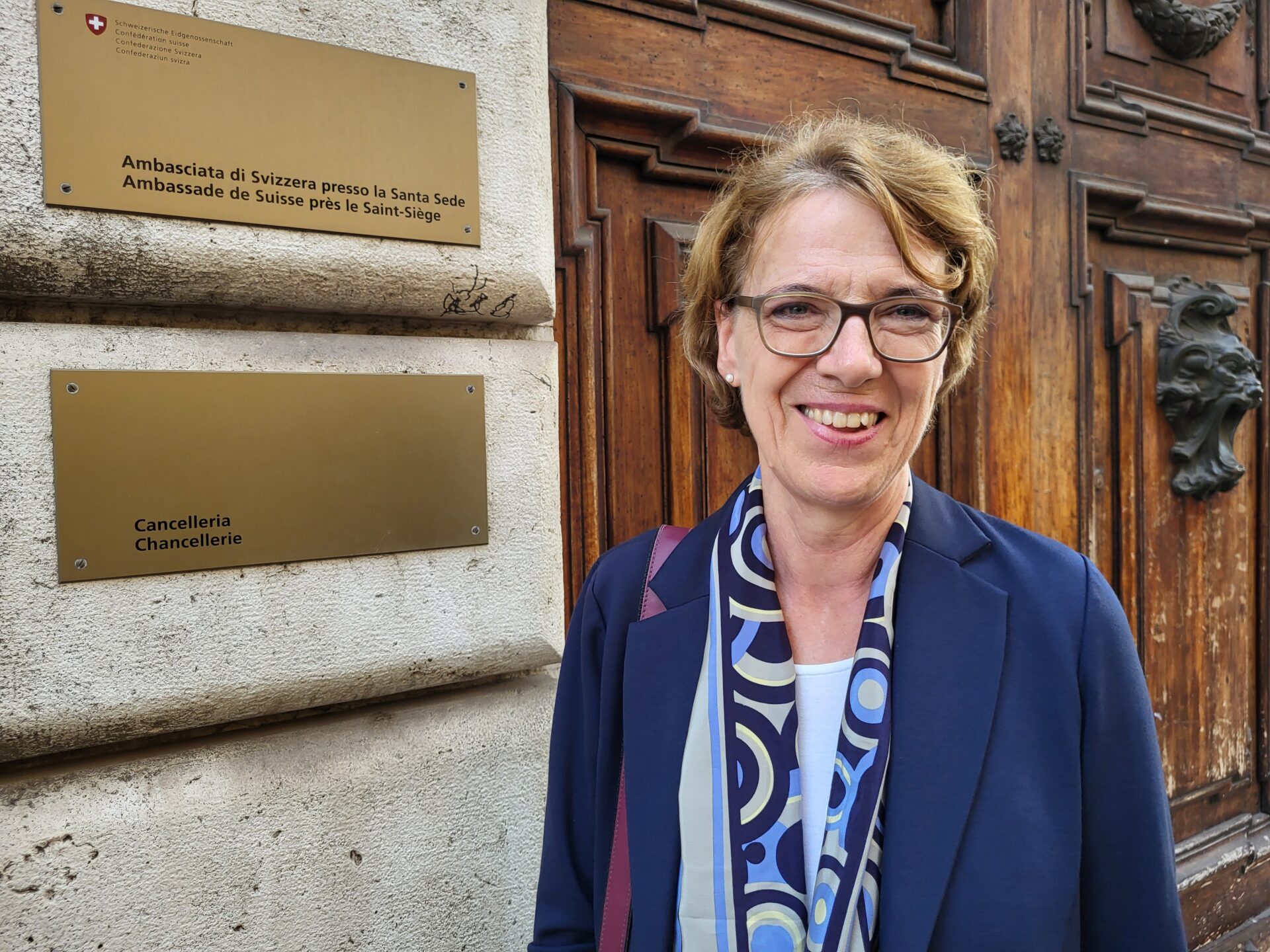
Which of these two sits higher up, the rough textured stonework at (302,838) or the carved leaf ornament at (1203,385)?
the carved leaf ornament at (1203,385)

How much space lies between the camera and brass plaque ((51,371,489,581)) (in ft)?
3.66

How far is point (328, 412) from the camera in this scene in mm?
1260

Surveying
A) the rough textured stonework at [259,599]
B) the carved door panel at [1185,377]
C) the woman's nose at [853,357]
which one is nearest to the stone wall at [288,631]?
the rough textured stonework at [259,599]

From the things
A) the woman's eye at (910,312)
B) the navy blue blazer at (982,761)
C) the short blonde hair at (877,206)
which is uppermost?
the short blonde hair at (877,206)

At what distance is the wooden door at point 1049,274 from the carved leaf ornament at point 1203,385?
13mm

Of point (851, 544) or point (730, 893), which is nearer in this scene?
point (730, 893)

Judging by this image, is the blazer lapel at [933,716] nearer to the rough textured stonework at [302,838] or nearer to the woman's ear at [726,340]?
the woman's ear at [726,340]

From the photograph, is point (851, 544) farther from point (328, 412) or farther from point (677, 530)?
point (328, 412)

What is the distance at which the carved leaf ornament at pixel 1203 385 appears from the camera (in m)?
2.50

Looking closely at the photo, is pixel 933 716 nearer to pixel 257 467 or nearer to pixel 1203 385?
pixel 257 467

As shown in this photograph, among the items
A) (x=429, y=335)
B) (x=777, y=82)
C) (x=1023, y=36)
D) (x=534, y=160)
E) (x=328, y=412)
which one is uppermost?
(x=1023, y=36)

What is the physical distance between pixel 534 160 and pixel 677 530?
612 mm

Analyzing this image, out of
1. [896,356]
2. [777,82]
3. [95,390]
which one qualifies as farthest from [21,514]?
[777,82]

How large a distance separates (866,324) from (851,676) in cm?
41
